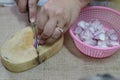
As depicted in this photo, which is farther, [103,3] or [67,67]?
[103,3]

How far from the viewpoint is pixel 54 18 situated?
1.95 ft

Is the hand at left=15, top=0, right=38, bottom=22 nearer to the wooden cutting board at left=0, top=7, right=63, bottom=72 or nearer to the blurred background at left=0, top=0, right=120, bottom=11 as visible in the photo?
the wooden cutting board at left=0, top=7, right=63, bottom=72

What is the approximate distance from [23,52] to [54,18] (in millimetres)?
140

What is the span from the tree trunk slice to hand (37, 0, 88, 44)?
0.04 meters

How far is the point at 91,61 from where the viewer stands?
67cm

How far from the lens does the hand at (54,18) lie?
23.4 inches

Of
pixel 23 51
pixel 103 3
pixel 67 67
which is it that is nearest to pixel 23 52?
pixel 23 51

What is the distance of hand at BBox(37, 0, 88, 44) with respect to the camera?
595 millimetres

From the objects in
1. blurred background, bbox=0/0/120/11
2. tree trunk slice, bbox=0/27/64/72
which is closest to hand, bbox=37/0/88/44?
tree trunk slice, bbox=0/27/64/72

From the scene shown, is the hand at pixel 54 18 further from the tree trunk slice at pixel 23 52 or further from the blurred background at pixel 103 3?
the blurred background at pixel 103 3

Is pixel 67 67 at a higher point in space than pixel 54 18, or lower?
lower

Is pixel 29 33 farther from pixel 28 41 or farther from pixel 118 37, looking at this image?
pixel 118 37

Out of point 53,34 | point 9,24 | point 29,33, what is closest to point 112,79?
point 53,34

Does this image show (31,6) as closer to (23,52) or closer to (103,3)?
(23,52)
